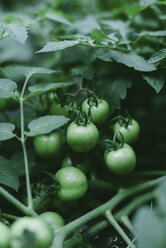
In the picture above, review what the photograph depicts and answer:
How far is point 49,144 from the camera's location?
612 mm

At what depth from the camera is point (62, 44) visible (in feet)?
2.00

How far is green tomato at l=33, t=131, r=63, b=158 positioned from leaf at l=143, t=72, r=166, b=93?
0.22 metres

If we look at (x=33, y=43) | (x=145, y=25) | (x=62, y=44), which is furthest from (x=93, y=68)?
(x=33, y=43)

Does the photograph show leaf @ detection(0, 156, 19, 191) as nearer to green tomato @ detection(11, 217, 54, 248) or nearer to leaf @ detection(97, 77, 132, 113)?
green tomato @ detection(11, 217, 54, 248)

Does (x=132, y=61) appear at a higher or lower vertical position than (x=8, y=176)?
higher

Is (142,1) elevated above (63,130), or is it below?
above

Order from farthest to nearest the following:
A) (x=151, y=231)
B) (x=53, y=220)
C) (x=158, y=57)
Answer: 1. (x=158, y=57)
2. (x=53, y=220)
3. (x=151, y=231)

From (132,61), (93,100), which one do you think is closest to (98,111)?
(93,100)

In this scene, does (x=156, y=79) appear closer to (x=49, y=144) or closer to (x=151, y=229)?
(x=49, y=144)

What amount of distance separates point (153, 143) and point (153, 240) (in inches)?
27.6

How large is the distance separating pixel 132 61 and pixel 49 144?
0.26 meters

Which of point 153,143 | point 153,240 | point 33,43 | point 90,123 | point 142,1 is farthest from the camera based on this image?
point 33,43

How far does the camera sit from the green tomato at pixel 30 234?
378 millimetres

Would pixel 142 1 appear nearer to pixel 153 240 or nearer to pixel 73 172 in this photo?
pixel 73 172
